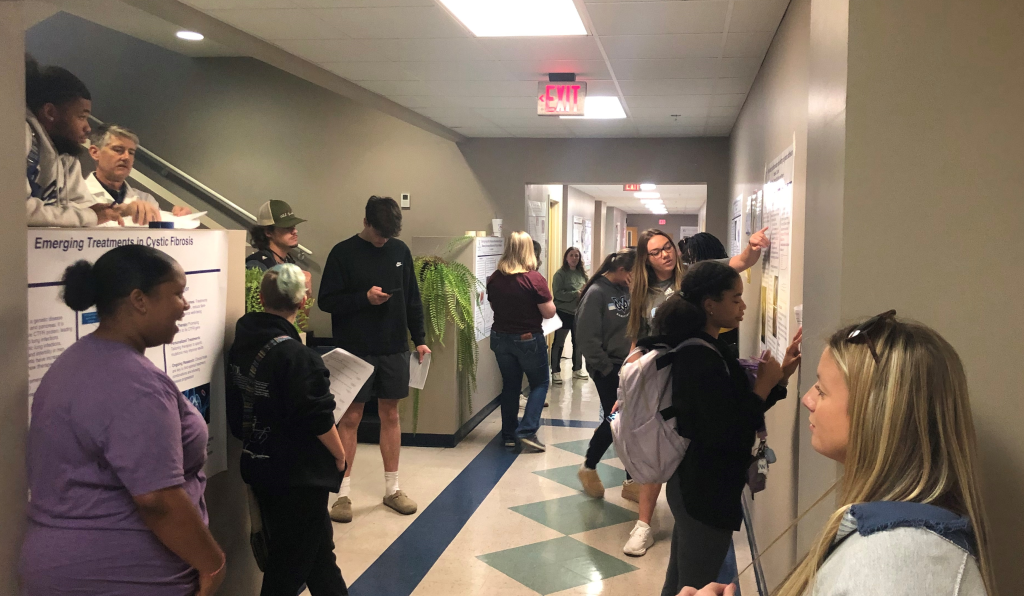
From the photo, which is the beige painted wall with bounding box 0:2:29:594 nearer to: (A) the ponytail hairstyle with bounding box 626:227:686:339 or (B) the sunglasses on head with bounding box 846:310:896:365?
(B) the sunglasses on head with bounding box 846:310:896:365

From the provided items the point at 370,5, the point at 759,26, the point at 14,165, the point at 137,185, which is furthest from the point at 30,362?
the point at 137,185

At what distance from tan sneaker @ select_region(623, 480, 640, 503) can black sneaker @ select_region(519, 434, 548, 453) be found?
3.57 ft

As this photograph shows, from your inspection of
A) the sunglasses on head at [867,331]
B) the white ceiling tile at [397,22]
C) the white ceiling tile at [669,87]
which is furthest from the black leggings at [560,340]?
the sunglasses on head at [867,331]

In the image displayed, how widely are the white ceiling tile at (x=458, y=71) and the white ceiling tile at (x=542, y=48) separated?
27cm

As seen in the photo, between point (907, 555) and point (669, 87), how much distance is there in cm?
464

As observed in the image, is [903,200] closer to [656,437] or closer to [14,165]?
[656,437]

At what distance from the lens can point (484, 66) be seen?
467 centimetres

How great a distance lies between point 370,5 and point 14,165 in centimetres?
227

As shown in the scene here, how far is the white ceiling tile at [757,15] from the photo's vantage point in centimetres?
325

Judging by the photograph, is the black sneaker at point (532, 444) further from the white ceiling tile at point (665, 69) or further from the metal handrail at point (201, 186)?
the metal handrail at point (201, 186)

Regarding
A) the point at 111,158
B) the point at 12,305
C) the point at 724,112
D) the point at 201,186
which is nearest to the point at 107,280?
the point at 12,305

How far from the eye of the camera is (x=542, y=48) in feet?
13.7

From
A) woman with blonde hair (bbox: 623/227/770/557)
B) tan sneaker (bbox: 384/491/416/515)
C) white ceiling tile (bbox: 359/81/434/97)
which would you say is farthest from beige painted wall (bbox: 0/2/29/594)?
white ceiling tile (bbox: 359/81/434/97)

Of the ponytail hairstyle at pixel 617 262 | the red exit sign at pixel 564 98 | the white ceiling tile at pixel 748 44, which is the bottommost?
the ponytail hairstyle at pixel 617 262
